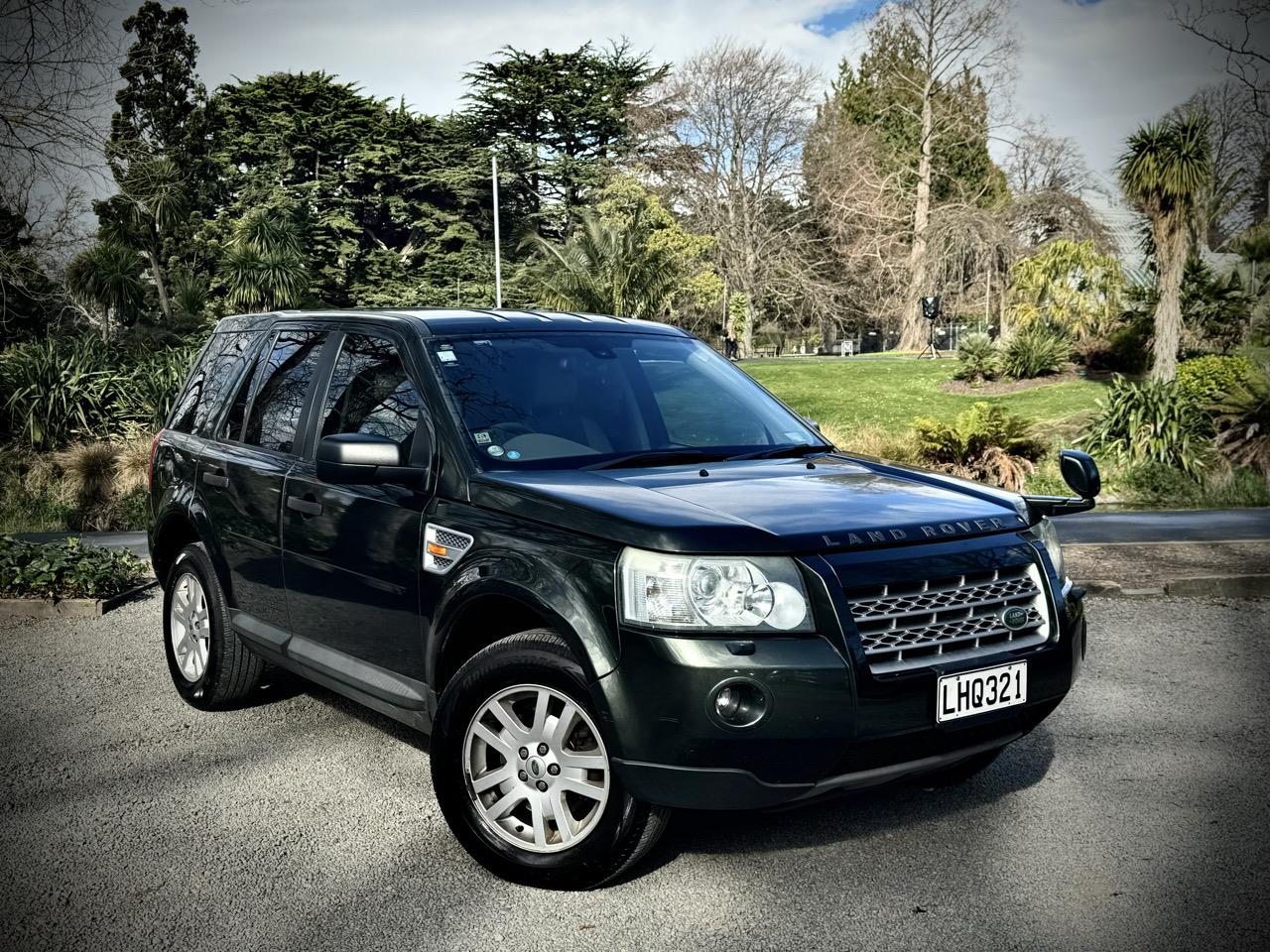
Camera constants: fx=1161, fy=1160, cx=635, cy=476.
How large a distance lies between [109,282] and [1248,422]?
71.1 feet

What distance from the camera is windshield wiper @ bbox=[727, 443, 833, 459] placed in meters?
4.55

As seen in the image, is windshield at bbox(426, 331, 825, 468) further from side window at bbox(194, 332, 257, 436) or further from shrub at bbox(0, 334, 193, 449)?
shrub at bbox(0, 334, 193, 449)

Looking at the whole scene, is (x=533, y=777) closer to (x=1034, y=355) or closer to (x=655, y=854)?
(x=655, y=854)

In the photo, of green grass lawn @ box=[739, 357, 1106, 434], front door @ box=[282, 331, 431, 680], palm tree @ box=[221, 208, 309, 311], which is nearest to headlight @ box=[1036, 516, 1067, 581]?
front door @ box=[282, 331, 431, 680]

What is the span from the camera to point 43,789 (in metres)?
4.69

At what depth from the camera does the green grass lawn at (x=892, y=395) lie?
22.6 m

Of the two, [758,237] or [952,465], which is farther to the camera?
[758,237]

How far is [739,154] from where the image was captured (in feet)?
155

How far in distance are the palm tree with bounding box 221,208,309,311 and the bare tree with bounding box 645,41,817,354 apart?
22.9m

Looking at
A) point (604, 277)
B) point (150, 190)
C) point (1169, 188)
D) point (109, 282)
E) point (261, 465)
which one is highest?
point (1169, 188)

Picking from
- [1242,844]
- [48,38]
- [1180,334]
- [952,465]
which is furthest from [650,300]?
[1242,844]

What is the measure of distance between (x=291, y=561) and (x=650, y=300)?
26.9 metres

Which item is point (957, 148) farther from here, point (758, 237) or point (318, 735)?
point (318, 735)

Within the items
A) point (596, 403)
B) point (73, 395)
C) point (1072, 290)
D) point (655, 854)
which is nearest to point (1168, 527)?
point (596, 403)
